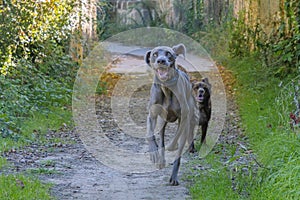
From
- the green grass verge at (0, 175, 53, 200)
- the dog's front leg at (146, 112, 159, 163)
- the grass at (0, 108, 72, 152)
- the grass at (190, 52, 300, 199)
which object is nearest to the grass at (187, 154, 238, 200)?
the grass at (190, 52, 300, 199)

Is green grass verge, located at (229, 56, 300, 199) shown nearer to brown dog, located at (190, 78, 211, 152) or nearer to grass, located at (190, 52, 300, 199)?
grass, located at (190, 52, 300, 199)

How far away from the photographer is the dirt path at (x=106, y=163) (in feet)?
19.0

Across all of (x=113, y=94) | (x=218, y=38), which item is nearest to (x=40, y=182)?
(x=113, y=94)

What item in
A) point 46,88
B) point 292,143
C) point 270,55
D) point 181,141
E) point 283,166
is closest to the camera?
point 283,166

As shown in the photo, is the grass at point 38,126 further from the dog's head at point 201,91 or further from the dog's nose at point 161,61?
the dog's nose at point 161,61

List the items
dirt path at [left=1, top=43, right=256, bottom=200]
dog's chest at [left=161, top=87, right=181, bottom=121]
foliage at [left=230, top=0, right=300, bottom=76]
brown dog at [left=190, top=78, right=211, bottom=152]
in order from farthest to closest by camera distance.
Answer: foliage at [left=230, top=0, right=300, bottom=76], brown dog at [left=190, top=78, right=211, bottom=152], dog's chest at [left=161, top=87, right=181, bottom=121], dirt path at [left=1, top=43, right=256, bottom=200]

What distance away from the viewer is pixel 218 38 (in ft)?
59.1

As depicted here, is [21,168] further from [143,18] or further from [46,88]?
[143,18]

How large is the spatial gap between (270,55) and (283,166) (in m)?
7.59

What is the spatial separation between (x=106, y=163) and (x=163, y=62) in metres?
1.83

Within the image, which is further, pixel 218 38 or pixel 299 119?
pixel 218 38

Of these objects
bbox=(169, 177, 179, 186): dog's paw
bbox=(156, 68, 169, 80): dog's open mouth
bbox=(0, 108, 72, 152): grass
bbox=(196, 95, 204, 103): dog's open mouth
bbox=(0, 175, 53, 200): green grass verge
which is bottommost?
bbox=(169, 177, 179, 186): dog's paw

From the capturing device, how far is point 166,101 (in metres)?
6.22

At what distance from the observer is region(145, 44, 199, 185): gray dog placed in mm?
6012
